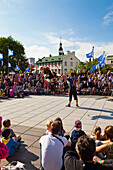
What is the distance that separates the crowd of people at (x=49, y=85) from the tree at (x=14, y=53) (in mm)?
22177

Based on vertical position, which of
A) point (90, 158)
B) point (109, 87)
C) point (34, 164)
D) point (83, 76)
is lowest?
point (34, 164)

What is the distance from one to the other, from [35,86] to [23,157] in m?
13.1

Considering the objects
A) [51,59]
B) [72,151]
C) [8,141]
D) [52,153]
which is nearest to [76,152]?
[72,151]

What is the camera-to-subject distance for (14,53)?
39.3m

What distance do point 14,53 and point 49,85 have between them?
26.4m

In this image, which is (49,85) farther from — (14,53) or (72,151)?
(14,53)

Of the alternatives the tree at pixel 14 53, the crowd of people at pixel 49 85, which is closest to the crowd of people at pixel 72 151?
the crowd of people at pixel 49 85

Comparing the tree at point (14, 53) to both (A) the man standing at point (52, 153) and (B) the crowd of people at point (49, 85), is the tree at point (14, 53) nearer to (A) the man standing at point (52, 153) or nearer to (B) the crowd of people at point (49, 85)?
(B) the crowd of people at point (49, 85)

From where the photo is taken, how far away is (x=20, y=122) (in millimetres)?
6070

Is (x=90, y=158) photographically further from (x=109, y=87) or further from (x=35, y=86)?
(x=35, y=86)

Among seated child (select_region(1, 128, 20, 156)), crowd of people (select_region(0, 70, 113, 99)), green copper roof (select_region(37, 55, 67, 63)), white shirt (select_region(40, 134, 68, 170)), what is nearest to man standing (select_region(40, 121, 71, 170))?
white shirt (select_region(40, 134, 68, 170))

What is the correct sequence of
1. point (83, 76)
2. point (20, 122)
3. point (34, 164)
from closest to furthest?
point (34, 164)
point (20, 122)
point (83, 76)

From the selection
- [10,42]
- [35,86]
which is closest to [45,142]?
[35,86]

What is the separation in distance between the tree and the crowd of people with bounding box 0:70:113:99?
22.2 meters
